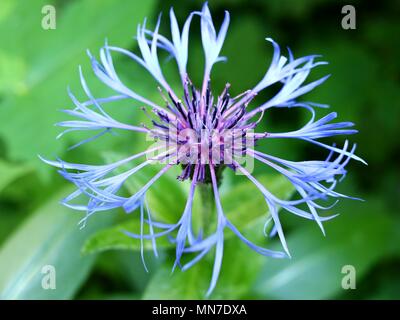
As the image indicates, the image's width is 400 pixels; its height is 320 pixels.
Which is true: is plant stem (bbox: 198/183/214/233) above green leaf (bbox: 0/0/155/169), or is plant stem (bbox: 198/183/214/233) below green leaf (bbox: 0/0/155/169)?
below

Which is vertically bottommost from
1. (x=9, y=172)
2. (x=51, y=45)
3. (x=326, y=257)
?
(x=326, y=257)

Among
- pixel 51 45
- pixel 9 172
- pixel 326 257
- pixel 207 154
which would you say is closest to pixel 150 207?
pixel 207 154

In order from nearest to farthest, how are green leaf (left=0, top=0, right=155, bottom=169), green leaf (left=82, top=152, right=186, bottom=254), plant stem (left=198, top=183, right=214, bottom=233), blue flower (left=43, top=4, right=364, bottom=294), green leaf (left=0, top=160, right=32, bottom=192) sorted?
blue flower (left=43, top=4, right=364, bottom=294)
plant stem (left=198, top=183, right=214, bottom=233)
green leaf (left=82, top=152, right=186, bottom=254)
green leaf (left=0, top=160, right=32, bottom=192)
green leaf (left=0, top=0, right=155, bottom=169)

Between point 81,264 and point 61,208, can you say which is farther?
point 61,208

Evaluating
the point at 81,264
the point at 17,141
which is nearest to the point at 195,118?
the point at 81,264

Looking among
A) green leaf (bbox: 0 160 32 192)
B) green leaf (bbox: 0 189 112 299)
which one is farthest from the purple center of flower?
green leaf (bbox: 0 160 32 192)

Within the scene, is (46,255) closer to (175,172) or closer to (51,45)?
(175,172)

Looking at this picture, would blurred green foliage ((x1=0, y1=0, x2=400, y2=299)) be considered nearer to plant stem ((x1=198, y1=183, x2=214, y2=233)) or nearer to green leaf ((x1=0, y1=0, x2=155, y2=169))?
green leaf ((x1=0, y1=0, x2=155, y2=169))
